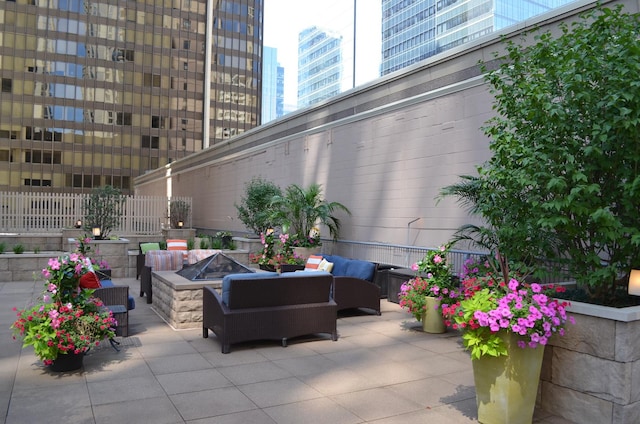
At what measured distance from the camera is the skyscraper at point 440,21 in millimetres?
49625

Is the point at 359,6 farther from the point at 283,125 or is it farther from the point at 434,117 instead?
the point at 434,117

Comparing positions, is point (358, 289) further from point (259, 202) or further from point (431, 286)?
point (259, 202)

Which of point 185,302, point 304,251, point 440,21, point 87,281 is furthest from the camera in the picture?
point 440,21

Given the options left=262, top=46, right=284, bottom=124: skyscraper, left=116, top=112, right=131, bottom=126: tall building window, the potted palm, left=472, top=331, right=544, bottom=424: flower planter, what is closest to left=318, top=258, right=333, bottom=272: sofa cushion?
the potted palm

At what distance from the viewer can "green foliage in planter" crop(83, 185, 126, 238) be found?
77.1 feet

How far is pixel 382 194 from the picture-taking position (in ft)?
46.9

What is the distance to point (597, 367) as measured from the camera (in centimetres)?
448

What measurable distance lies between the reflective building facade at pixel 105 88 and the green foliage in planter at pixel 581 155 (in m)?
69.9

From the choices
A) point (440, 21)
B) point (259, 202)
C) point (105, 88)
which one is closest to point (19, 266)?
point (259, 202)

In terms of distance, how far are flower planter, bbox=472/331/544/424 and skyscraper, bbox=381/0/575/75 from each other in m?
46.9

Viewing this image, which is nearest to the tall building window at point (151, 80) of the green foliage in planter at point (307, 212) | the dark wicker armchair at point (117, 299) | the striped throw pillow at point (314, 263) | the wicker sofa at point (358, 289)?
the green foliage in planter at point (307, 212)

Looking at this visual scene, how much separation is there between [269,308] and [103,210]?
19.2 meters

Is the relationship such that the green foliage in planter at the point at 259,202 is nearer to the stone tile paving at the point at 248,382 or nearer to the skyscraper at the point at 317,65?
the stone tile paving at the point at 248,382

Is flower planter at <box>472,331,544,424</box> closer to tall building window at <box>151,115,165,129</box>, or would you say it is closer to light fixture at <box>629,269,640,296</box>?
light fixture at <box>629,269,640,296</box>
